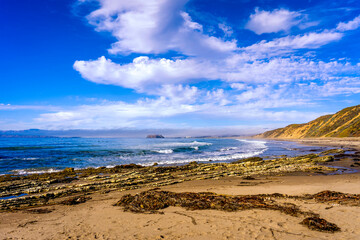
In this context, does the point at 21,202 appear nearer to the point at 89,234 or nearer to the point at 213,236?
the point at 89,234

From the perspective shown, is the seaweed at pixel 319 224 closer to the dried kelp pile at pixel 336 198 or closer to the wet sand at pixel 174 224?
the wet sand at pixel 174 224

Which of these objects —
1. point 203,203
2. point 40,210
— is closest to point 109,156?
point 40,210

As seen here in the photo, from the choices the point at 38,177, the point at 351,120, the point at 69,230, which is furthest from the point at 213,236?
the point at 351,120

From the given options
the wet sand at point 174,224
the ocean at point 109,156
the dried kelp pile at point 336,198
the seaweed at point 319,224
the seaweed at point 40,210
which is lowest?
the ocean at point 109,156

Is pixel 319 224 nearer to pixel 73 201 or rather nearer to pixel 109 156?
pixel 73 201

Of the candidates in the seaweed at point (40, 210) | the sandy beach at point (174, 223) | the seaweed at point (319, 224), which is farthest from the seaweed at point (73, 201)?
the seaweed at point (319, 224)

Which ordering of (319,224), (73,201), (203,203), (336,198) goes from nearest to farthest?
(319,224)
(203,203)
(336,198)
(73,201)

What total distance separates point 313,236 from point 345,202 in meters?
3.64

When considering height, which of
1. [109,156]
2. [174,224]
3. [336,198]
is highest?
[336,198]

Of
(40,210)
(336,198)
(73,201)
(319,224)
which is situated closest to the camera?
(319,224)

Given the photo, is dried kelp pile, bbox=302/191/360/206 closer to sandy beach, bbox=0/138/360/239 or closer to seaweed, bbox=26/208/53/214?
sandy beach, bbox=0/138/360/239

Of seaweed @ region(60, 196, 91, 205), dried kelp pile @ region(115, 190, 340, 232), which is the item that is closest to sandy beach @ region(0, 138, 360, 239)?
dried kelp pile @ region(115, 190, 340, 232)

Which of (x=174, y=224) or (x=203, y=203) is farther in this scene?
(x=203, y=203)

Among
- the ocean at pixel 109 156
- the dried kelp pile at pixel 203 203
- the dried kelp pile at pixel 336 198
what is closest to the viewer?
the dried kelp pile at pixel 203 203
